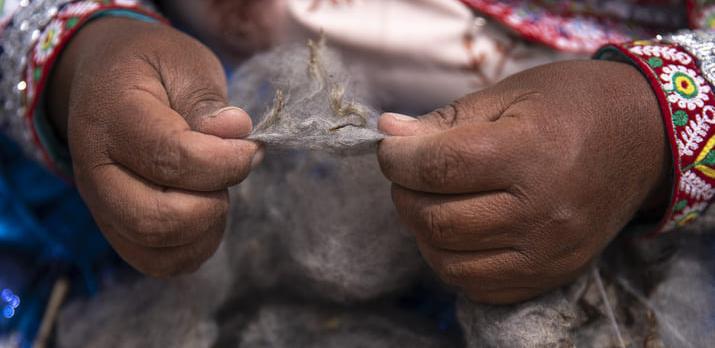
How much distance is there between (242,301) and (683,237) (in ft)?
1.86

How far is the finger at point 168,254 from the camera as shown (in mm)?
604

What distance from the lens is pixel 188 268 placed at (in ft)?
2.08

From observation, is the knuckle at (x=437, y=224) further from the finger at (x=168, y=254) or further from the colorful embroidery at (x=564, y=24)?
the colorful embroidery at (x=564, y=24)

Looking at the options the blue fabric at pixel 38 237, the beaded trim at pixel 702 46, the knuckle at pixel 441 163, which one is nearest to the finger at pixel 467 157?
the knuckle at pixel 441 163

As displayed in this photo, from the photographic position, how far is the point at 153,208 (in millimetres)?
550

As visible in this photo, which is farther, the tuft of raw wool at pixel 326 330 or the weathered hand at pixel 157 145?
the tuft of raw wool at pixel 326 330

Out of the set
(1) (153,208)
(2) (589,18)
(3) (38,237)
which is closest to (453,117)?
(1) (153,208)

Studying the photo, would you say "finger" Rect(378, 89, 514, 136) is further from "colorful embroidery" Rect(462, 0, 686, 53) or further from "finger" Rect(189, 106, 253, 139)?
"colorful embroidery" Rect(462, 0, 686, 53)

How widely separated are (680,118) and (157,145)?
533mm

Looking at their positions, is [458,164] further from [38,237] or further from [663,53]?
[38,237]

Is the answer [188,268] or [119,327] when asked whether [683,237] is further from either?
[119,327]

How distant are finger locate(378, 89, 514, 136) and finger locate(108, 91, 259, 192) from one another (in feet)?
0.46

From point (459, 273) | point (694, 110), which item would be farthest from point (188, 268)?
point (694, 110)

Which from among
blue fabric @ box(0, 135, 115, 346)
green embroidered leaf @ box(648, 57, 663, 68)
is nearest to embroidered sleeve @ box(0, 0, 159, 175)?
blue fabric @ box(0, 135, 115, 346)
